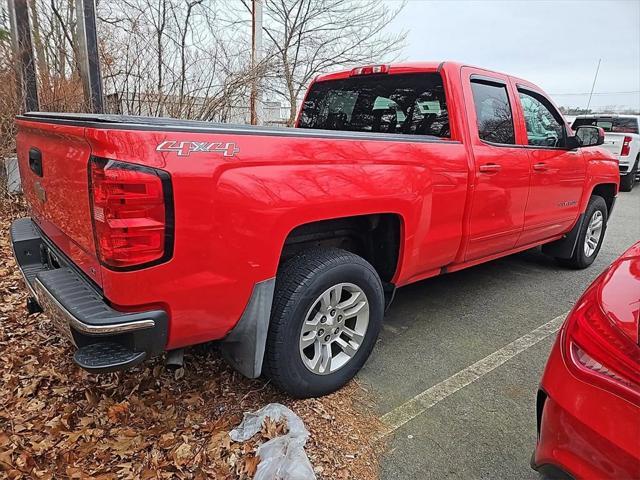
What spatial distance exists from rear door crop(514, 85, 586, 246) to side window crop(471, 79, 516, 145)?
21cm

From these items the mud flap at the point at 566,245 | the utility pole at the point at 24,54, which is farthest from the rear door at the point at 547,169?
the utility pole at the point at 24,54

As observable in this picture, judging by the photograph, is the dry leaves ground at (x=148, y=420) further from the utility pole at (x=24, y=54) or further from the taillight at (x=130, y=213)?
the utility pole at (x=24, y=54)

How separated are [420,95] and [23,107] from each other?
5.23 m

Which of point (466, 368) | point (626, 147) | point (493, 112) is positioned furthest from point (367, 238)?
point (626, 147)

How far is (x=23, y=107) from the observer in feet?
18.8

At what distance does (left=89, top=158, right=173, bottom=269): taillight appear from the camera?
167 cm

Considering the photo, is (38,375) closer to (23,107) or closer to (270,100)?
(23,107)

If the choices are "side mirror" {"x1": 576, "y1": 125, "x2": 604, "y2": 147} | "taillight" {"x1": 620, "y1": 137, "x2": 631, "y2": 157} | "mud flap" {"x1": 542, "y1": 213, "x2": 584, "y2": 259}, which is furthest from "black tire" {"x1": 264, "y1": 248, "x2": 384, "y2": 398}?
"taillight" {"x1": 620, "y1": 137, "x2": 631, "y2": 157}

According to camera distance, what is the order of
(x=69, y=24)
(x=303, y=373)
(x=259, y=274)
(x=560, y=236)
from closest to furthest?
(x=259, y=274) < (x=303, y=373) < (x=560, y=236) < (x=69, y=24)

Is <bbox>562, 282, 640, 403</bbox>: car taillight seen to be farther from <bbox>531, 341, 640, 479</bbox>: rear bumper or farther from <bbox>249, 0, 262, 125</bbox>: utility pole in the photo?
<bbox>249, 0, 262, 125</bbox>: utility pole

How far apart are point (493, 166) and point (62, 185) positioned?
279 cm

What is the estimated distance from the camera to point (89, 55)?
6047mm

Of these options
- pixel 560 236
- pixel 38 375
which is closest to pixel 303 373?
pixel 38 375

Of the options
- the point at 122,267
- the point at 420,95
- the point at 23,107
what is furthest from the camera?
the point at 23,107
